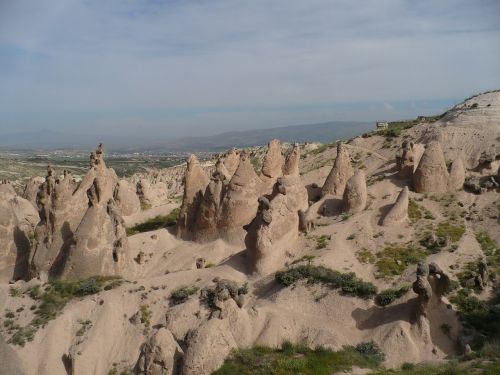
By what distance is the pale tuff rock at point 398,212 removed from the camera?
25906mm

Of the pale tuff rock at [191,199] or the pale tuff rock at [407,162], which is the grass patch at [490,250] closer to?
the pale tuff rock at [407,162]

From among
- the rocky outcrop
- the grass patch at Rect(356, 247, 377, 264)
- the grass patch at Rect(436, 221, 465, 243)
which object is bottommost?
the grass patch at Rect(356, 247, 377, 264)

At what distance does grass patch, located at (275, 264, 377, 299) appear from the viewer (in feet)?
67.4

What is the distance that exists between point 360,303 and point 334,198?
11.4 m

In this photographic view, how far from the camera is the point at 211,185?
94.4ft

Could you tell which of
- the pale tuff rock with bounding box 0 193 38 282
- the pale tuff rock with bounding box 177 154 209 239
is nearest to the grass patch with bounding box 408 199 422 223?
the pale tuff rock with bounding box 177 154 209 239

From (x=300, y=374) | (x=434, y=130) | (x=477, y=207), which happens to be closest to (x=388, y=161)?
(x=434, y=130)

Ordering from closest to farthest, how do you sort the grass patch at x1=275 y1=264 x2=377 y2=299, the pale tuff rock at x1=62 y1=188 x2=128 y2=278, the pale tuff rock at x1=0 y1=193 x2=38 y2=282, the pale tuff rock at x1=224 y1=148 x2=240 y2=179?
1. the grass patch at x1=275 y1=264 x2=377 y2=299
2. the pale tuff rock at x1=62 y1=188 x2=128 y2=278
3. the pale tuff rock at x1=0 y1=193 x2=38 y2=282
4. the pale tuff rock at x1=224 y1=148 x2=240 y2=179

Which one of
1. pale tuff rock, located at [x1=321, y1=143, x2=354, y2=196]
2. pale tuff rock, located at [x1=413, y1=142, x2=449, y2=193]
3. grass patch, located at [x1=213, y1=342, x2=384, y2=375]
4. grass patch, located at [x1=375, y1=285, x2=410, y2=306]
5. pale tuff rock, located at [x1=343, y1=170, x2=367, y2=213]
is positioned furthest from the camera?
pale tuff rock, located at [x1=321, y1=143, x2=354, y2=196]

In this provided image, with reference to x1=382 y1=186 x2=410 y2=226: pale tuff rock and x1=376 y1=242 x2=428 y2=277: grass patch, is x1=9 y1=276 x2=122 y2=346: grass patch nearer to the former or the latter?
x1=376 y1=242 x2=428 y2=277: grass patch

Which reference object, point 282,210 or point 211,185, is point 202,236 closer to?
point 211,185

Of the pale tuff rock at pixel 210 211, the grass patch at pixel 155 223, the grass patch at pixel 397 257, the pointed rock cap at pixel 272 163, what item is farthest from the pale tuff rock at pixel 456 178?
the grass patch at pixel 155 223

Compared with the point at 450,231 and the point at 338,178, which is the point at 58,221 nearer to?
the point at 338,178

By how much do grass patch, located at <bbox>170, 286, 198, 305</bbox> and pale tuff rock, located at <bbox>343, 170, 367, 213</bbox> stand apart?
11.3 meters
